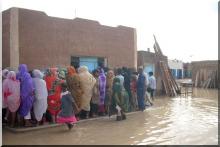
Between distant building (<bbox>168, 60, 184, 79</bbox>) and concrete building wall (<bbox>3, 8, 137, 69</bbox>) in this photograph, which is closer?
concrete building wall (<bbox>3, 8, 137, 69</bbox>)

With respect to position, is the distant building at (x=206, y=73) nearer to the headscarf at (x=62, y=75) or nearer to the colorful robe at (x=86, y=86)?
the colorful robe at (x=86, y=86)

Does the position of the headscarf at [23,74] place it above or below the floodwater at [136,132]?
above

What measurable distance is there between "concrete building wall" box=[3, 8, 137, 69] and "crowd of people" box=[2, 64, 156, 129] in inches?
115

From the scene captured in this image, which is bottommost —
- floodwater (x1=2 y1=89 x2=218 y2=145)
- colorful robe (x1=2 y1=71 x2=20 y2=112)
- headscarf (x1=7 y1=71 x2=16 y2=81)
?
floodwater (x1=2 y1=89 x2=218 y2=145)

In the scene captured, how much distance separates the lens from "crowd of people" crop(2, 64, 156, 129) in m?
8.87

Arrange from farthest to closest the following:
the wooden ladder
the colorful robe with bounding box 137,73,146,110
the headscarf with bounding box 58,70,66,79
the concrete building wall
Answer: the wooden ladder
the concrete building wall
the colorful robe with bounding box 137,73,146,110
the headscarf with bounding box 58,70,66,79

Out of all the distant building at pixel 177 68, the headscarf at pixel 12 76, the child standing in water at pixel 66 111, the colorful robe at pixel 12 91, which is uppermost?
the distant building at pixel 177 68

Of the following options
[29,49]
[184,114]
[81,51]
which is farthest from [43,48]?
[184,114]

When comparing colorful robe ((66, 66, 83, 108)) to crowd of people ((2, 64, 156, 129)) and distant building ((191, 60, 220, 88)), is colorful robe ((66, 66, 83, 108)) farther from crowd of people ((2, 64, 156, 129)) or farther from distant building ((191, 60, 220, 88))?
distant building ((191, 60, 220, 88))

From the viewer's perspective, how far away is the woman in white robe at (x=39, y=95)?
902cm

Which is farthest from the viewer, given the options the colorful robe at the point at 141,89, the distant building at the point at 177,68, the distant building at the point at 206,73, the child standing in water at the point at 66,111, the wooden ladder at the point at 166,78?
the distant building at the point at 177,68

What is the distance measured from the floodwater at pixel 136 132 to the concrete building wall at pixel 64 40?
4019mm

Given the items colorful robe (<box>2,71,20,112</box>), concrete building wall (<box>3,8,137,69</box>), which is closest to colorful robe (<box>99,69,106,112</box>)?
colorful robe (<box>2,71,20,112</box>)

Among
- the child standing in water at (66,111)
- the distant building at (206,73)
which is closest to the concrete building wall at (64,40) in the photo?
the child standing in water at (66,111)
